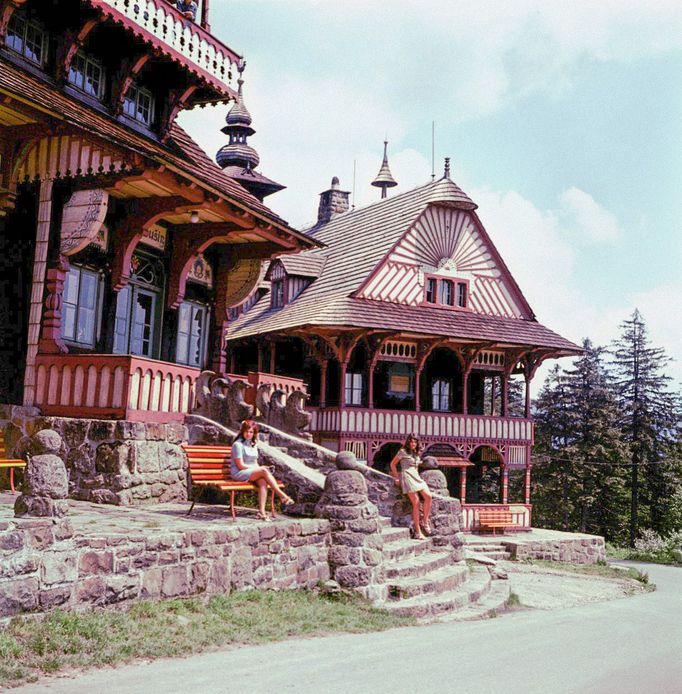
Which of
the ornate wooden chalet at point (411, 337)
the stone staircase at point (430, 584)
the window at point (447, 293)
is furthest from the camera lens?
the window at point (447, 293)

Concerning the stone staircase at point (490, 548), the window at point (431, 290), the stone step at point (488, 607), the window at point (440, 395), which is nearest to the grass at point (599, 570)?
the stone staircase at point (490, 548)

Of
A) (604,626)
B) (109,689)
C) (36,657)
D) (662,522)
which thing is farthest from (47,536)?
(662,522)

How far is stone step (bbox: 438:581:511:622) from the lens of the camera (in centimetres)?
1161

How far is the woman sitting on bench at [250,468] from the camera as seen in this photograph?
11086mm

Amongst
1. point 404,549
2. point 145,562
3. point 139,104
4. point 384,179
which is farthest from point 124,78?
point 384,179

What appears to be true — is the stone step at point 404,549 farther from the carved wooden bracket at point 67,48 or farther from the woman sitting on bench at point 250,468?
the carved wooden bracket at point 67,48

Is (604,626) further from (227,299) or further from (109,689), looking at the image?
(227,299)

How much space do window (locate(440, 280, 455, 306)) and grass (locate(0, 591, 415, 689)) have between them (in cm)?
1908

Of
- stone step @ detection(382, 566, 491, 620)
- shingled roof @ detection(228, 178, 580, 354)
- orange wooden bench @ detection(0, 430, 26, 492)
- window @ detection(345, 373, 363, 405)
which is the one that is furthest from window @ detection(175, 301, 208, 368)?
window @ detection(345, 373, 363, 405)

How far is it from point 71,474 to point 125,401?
1.26 metres

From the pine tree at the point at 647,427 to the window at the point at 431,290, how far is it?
15.5m

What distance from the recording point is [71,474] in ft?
40.5

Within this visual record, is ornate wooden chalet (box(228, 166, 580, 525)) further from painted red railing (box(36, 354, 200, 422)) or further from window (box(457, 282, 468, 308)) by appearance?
painted red railing (box(36, 354, 200, 422))

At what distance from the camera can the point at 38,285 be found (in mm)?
13320
